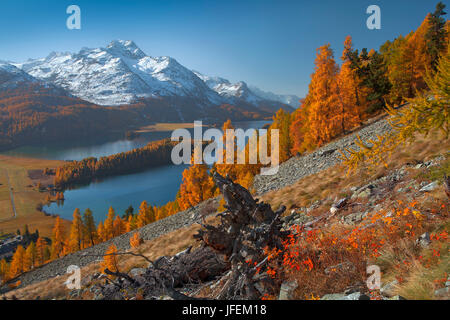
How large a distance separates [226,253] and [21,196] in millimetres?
158738

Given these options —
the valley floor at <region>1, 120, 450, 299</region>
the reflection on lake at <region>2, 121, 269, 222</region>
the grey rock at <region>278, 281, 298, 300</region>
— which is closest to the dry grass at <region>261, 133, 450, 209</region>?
the valley floor at <region>1, 120, 450, 299</region>

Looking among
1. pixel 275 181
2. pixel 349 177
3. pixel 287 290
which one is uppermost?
pixel 349 177

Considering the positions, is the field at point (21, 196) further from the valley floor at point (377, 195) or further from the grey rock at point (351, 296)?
the grey rock at point (351, 296)

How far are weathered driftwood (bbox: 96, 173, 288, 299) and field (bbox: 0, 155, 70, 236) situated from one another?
104m

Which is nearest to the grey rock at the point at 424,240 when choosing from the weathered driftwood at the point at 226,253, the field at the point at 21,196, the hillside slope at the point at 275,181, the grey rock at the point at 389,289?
the grey rock at the point at 389,289

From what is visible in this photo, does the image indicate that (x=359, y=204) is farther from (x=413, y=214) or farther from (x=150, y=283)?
(x=150, y=283)

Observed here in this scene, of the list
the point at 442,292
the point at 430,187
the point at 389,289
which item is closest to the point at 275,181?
the point at 430,187

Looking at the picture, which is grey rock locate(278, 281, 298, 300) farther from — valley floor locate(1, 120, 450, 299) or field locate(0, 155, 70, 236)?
field locate(0, 155, 70, 236)

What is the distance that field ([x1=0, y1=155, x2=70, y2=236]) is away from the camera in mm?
91806

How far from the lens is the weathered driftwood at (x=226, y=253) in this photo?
5414mm

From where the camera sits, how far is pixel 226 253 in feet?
20.1

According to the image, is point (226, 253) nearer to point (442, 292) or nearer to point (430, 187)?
point (442, 292)
